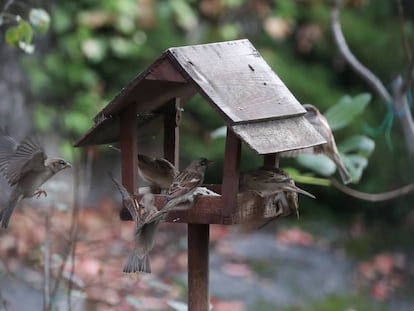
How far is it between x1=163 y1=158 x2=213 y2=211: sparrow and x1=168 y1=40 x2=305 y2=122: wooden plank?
23 cm

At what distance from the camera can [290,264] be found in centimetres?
730

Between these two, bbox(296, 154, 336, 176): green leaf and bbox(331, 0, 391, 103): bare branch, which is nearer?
bbox(296, 154, 336, 176): green leaf

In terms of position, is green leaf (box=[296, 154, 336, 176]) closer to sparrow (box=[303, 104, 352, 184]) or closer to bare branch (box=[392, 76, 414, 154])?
sparrow (box=[303, 104, 352, 184])

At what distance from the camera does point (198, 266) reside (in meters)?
2.84

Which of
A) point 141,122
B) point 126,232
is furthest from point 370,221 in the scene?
point 141,122

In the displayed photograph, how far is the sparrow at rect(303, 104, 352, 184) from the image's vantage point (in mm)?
3273

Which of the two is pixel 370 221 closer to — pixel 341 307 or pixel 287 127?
pixel 341 307

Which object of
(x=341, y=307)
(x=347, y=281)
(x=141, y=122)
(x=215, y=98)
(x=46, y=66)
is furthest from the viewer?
(x=46, y=66)

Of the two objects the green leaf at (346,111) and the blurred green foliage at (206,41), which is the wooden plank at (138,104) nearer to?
the green leaf at (346,111)

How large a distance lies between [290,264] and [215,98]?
489cm

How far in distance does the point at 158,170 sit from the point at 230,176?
0.34m

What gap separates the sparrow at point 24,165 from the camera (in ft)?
9.10

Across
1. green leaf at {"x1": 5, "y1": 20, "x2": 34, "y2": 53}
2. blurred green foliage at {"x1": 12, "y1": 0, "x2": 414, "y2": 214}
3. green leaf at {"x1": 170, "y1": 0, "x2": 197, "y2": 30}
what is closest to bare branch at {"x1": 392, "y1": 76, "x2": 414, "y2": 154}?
green leaf at {"x1": 5, "y1": 20, "x2": 34, "y2": 53}

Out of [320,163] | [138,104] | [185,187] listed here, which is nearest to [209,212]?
[185,187]
